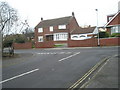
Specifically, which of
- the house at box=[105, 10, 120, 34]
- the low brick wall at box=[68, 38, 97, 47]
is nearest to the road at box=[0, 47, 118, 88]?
the low brick wall at box=[68, 38, 97, 47]

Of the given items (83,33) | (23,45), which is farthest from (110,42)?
(23,45)

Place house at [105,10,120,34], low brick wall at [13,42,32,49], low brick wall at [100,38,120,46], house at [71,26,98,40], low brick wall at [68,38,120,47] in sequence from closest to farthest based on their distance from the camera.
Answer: low brick wall at [100,38,120,46] < low brick wall at [68,38,120,47] < house at [105,10,120,34] < low brick wall at [13,42,32,49] < house at [71,26,98,40]

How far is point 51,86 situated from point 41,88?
435 mm

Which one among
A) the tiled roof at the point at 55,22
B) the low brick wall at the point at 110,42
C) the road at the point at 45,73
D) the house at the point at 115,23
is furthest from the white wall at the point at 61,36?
the road at the point at 45,73

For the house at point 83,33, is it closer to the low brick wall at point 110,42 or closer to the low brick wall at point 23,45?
the low brick wall at point 23,45

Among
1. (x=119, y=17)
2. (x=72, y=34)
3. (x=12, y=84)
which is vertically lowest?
(x=12, y=84)

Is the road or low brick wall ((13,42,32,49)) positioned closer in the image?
the road

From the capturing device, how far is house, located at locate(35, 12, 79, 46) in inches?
2068

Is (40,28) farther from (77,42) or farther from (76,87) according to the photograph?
(76,87)

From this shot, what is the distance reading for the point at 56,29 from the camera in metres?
54.3

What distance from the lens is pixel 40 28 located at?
58.2m

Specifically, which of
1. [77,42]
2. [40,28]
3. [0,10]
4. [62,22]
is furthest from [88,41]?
[40,28]

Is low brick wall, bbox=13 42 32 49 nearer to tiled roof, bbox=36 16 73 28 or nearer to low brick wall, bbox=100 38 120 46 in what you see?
tiled roof, bbox=36 16 73 28

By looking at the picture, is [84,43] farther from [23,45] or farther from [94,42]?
[23,45]
